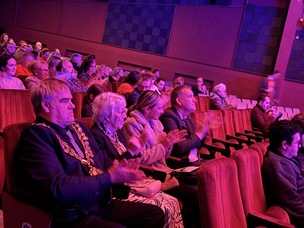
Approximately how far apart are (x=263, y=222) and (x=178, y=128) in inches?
50.0

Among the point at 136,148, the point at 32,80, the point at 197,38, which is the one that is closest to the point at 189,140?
the point at 136,148

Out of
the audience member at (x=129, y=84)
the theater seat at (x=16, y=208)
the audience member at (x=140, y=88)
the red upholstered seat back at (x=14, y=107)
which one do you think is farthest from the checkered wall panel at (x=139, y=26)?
the theater seat at (x=16, y=208)

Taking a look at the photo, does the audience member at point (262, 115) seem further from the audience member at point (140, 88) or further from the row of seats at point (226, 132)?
the audience member at point (140, 88)

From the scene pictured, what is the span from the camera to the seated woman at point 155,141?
7.17 ft

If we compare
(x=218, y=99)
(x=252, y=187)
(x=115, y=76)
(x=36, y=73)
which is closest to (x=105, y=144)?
(x=252, y=187)

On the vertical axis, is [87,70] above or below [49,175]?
above

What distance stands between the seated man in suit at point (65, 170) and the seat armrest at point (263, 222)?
44cm

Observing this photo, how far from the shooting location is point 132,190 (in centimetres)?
192

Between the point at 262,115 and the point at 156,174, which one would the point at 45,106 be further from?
the point at 262,115

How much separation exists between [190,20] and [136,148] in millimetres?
7076

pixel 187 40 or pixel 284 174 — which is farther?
pixel 187 40

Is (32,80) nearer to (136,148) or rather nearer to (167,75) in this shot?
(136,148)

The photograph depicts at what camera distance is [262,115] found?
4.98m

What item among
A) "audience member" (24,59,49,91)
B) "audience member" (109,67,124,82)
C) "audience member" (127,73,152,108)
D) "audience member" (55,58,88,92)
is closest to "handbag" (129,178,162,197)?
"audience member" (127,73,152,108)
